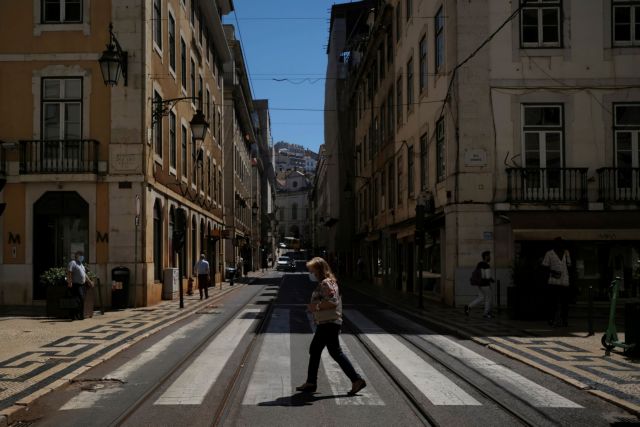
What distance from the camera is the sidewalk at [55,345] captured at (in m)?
7.73

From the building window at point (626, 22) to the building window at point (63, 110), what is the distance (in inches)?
625

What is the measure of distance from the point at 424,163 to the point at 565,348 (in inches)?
576

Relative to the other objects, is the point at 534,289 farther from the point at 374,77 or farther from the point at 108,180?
the point at 374,77

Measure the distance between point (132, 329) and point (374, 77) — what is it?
96.8ft

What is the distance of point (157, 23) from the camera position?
22.4 metres

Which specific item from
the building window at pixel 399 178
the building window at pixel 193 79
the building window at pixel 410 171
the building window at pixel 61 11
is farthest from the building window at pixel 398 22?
the building window at pixel 61 11

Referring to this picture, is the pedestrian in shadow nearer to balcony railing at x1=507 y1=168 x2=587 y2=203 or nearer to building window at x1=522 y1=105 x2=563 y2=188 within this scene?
balcony railing at x1=507 y1=168 x2=587 y2=203

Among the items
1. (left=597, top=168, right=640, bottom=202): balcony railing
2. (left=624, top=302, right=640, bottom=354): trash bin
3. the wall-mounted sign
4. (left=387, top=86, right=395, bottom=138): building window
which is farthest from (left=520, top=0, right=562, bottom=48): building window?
(left=387, top=86, right=395, bottom=138): building window

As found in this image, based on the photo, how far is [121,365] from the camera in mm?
9570

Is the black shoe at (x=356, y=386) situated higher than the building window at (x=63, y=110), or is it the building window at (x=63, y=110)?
the building window at (x=63, y=110)

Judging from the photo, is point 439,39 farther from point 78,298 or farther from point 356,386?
point 356,386

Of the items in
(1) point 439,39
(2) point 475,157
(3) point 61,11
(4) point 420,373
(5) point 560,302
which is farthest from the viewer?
(1) point 439,39

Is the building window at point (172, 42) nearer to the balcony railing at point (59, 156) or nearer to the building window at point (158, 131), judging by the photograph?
the building window at point (158, 131)

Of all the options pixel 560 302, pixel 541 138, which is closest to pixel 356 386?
pixel 560 302
